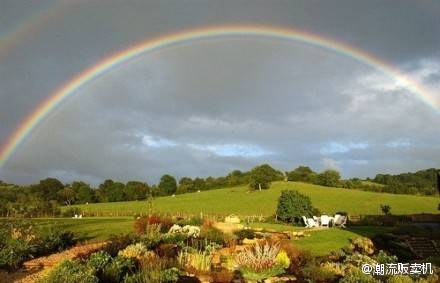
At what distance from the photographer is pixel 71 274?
40.1ft

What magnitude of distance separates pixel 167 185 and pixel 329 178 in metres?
39.8

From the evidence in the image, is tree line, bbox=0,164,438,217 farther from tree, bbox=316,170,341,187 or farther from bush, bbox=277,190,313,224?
bush, bbox=277,190,313,224

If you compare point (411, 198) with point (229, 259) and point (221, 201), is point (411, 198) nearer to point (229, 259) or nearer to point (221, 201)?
point (221, 201)

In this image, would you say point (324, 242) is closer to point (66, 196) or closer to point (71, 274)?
point (71, 274)

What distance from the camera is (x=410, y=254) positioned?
27.2 meters

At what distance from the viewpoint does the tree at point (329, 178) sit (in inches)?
4464

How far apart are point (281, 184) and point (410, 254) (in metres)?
74.6

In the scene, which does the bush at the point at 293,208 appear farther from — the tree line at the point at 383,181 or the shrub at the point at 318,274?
the tree line at the point at 383,181

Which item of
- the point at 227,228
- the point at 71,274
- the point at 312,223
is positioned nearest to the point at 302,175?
the point at 312,223

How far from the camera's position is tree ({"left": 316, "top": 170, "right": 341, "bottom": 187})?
11338 cm

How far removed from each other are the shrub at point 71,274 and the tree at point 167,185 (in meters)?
107

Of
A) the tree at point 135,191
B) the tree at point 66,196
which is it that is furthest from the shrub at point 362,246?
the tree at point 66,196

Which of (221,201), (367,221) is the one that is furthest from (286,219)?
(221,201)

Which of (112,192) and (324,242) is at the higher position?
(112,192)
